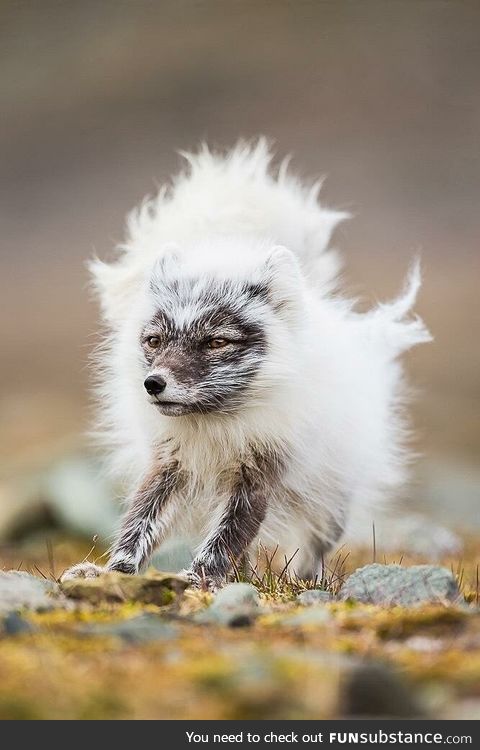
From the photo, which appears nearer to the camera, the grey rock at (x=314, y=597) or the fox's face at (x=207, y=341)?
the grey rock at (x=314, y=597)

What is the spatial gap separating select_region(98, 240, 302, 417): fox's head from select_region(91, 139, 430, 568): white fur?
0.02 m

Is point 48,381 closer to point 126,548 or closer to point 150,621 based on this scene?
point 126,548

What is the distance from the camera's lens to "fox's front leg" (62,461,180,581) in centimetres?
670

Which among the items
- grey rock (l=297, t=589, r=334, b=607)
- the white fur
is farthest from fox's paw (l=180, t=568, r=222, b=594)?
the white fur

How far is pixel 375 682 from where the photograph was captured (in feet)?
11.4

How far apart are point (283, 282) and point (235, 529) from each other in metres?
1.65

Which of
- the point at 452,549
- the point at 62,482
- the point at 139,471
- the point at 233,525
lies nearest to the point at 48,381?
the point at 62,482

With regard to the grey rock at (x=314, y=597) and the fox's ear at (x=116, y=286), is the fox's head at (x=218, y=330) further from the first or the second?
the grey rock at (x=314, y=597)

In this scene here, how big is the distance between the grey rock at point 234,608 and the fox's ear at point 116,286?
10.6ft

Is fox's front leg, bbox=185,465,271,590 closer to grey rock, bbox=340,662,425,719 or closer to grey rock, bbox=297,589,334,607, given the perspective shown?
grey rock, bbox=297,589,334,607

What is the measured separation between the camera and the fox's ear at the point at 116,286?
810cm

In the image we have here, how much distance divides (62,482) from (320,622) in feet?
32.3

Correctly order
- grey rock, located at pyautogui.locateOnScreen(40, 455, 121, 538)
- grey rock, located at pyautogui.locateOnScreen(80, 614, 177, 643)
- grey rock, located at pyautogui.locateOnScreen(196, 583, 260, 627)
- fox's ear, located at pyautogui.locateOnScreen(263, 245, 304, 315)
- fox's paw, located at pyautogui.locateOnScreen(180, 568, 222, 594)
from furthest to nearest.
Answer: grey rock, located at pyautogui.locateOnScreen(40, 455, 121, 538)
fox's ear, located at pyautogui.locateOnScreen(263, 245, 304, 315)
fox's paw, located at pyautogui.locateOnScreen(180, 568, 222, 594)
grey rock, located at pyautogui.locateOnScreen(196, 583, 260, 627)
grey rock, located at pyautogui.locateOnScreen(80, 614, 177, 643)

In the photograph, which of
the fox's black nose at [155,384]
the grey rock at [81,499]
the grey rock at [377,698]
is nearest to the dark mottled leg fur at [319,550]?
the fox's black nose at [155,384]
